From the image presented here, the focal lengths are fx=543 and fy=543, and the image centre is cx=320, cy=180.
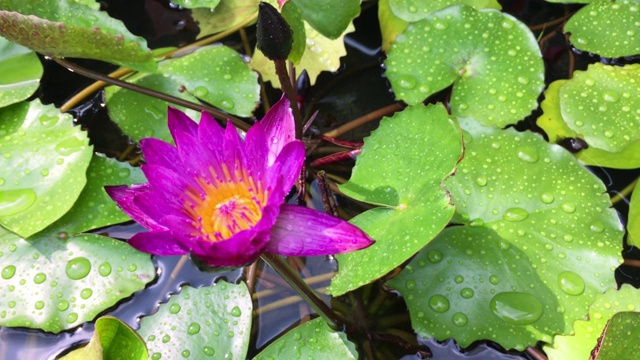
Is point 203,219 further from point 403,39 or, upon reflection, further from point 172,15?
point 172,15

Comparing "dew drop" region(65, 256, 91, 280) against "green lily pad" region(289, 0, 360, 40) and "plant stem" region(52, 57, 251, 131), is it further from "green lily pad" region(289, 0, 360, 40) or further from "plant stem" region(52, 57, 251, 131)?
"green lily pad" region(289, 0, 360, 40)

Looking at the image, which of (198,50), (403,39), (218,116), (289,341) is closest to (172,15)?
(198,50)

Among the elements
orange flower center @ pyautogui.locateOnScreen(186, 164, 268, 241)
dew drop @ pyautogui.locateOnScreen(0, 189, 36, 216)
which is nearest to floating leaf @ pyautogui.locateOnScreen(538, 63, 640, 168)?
orange flower center @ pyautogui.locateOnScreen(186, 164, 268, 241)

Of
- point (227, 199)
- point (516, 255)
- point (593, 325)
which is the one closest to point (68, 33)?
point (227, 199)

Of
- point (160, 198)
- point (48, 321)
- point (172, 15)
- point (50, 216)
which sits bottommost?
Result: point (48, 321)

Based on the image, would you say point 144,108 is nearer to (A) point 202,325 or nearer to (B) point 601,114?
(A) point 202,325

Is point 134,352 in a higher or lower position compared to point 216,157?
lower
